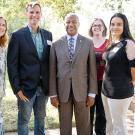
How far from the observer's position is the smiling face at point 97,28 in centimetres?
487

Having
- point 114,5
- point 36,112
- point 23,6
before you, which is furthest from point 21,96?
point 114,5

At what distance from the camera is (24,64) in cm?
430

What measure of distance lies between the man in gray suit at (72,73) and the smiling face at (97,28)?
1.76 ft

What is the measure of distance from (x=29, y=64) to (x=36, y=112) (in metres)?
0.66

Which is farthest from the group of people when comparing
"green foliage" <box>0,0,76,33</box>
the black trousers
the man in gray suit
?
"green foliage" <box>0,0,76,33</box>

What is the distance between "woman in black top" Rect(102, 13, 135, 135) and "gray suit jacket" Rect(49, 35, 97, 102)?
26cm

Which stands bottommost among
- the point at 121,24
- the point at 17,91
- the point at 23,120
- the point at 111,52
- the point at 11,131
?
the point at 11,131

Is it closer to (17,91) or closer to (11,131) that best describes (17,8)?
(11,131)

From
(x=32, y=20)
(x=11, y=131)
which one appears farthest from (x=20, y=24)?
(x=32, y=20)

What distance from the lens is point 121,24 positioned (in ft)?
13.4

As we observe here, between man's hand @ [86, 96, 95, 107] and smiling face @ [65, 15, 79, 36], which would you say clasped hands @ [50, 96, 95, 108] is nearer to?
man's hand @ [86, 96, 95, 107]

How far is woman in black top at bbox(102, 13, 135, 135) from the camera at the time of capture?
3.99m

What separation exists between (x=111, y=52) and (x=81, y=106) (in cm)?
79

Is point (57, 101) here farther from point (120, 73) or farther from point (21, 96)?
point (120, 73)
